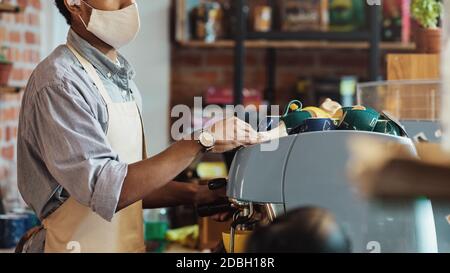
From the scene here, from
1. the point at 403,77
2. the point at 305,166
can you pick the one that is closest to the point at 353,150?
the point at 305,166

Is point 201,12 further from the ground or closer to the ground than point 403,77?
further from the ground

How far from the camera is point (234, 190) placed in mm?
1197

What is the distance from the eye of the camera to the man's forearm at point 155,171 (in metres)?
1.33

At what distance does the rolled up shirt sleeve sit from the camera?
1309 mm

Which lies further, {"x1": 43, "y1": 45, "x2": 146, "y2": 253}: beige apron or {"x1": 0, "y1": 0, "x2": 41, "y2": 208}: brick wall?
{"x1": 0, "y1": 0, "x2": 41, "y2": 208}: brick wall

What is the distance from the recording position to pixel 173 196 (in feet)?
5.56

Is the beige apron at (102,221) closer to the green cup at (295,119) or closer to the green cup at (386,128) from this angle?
the green cup at (295,119)

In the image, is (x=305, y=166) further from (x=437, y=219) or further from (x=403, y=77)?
(x=403, y=77)

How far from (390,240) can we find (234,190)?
0.24 metres

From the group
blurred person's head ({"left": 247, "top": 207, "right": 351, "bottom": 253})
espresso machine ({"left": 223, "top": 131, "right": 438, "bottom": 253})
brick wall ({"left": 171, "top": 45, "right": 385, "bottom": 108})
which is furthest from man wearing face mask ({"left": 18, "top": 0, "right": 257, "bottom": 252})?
brick wall ({"left": 171, "top": 45, "right": 385, "bottom": 108})

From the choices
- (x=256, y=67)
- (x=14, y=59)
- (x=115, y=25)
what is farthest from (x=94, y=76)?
(x=256, y=67)

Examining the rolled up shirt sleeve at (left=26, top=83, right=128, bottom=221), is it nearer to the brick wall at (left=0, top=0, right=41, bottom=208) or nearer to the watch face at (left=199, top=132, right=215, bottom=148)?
the watch face at (left=199, top=132, right=215, bottom=148)

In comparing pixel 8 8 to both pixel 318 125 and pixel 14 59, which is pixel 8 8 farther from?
pixel 318 125

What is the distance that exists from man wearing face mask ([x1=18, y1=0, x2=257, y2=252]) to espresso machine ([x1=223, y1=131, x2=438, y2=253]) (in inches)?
4.3
